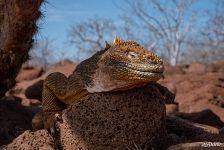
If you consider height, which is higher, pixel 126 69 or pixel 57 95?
pixel 126 69

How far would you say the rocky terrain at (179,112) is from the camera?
15.8 feet

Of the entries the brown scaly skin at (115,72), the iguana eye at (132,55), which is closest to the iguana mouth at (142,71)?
the brown scaly skin at (115,72)

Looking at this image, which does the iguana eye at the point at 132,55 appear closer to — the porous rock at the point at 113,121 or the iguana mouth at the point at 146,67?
the iguana mouth at the point at 146,67

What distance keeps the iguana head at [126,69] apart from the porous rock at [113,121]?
0.12m

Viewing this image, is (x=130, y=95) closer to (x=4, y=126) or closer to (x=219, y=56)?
(x=4, y=126)

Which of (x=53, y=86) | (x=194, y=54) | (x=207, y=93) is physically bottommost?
(x=194, y=54)

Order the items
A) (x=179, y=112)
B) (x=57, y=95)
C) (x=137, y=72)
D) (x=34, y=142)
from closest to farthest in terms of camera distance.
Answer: (x=137, y=72), (x=34, y=142), (x=57, y=95), (x=179, y=112)

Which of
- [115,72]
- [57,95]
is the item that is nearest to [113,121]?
[115,72]

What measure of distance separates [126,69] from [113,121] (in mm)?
475

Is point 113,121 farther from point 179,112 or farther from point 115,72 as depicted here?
point 179,112

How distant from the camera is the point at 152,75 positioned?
4.25m

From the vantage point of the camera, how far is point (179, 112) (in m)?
9.36

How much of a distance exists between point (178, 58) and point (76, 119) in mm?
36688

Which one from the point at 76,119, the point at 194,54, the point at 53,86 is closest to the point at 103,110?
the point at 76,119
